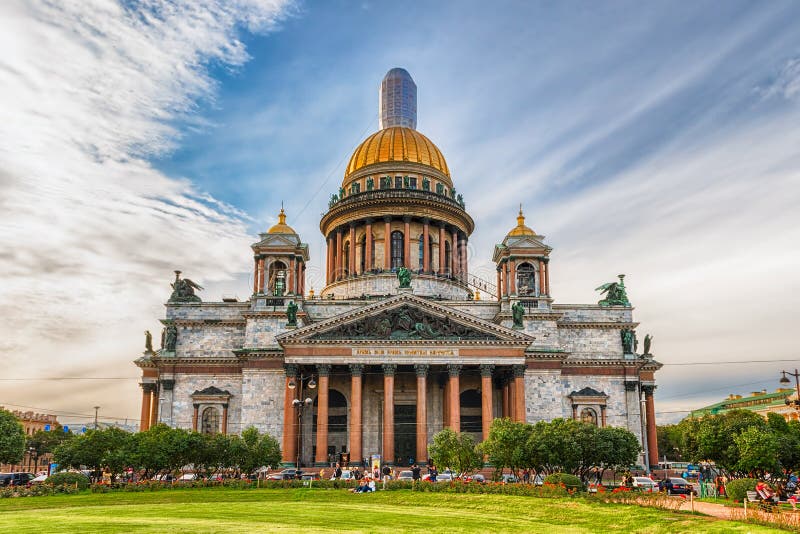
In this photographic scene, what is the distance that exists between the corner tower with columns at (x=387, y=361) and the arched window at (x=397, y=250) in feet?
2.26

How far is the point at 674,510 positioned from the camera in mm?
26734

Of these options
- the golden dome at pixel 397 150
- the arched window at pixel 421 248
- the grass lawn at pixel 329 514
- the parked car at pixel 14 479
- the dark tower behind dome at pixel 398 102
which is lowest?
the parked car at pixel 14 479

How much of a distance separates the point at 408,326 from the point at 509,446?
15377mm

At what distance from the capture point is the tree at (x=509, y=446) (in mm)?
41188

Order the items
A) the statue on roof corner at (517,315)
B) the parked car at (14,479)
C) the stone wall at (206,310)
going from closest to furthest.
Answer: the parked car at (14,479) → the statue on roof corner at (517,315) → the stone wall at (206,310)

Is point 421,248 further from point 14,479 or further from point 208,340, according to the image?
point 14,479

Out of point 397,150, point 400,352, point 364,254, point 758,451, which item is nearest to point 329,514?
point 758,451

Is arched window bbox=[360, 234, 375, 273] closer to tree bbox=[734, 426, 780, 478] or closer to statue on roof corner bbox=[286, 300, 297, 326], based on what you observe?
statue on roof corner bbox=[286, 300, 297, 326]

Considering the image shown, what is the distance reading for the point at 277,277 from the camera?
6238 cm

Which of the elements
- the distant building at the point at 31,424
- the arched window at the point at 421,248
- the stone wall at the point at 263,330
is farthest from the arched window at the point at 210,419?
the distant building at the point at 31,424

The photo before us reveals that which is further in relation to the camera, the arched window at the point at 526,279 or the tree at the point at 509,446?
the arched window at the point at 526,279

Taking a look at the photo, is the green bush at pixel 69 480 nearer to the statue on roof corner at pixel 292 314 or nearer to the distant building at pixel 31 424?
the statue on roof corner at pixel 292 314

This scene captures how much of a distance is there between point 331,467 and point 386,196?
27.7 m

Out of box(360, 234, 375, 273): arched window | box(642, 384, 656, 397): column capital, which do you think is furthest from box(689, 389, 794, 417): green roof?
box(360, 234, 375, 273): arched window
